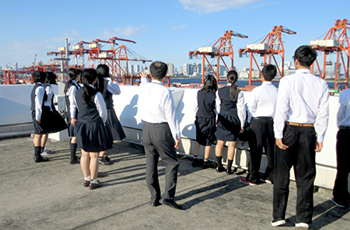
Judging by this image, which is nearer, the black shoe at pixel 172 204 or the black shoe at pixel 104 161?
the black shoe at pixel 172 204

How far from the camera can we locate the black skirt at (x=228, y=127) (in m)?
4.33

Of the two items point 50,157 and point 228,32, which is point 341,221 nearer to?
point 50,157

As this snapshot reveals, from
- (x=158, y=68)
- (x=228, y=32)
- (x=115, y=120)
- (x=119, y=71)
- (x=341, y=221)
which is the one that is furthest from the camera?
(x=119, y=71)

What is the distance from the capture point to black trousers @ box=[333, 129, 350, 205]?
323 cm

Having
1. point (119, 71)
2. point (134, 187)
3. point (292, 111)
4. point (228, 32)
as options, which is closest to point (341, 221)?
point (292, 111)

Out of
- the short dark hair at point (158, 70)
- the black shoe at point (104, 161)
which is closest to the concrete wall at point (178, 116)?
the black shoe at point (104, 161)

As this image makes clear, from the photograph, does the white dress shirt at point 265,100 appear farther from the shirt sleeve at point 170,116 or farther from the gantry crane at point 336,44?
the gantry crane at point 336,44

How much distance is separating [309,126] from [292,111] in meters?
0.21

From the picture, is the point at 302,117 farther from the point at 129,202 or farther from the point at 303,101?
the point at 129,202

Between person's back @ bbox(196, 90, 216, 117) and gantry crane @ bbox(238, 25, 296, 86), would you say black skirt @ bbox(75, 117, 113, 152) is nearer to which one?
person's back @ bbox(196, 90, 216, 117)

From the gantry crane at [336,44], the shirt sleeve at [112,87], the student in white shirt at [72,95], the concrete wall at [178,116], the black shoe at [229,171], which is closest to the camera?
the concrete wall at [178,116]

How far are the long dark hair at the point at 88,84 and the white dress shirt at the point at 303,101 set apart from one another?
2343mm

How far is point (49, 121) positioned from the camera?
515cm

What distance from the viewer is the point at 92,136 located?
3.74 metres
